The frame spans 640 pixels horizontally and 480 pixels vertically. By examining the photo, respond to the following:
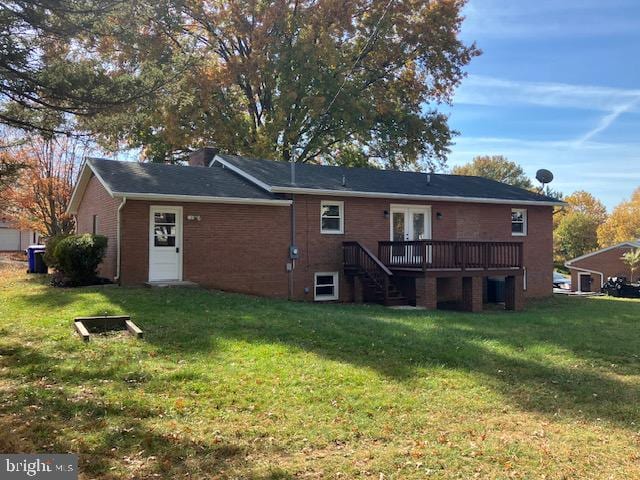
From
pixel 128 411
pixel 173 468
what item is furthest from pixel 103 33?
pixel 173 468

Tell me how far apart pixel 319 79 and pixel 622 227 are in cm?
4944

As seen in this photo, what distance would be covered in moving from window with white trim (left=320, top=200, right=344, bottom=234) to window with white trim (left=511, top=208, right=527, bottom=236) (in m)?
7.88

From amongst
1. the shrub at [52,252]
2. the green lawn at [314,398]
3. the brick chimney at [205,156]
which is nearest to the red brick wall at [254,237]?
the shrub at [52,252]

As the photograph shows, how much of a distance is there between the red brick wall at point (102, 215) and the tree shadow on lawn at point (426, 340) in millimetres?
2866

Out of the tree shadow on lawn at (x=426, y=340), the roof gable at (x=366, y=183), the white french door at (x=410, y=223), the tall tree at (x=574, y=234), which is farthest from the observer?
the tall tree at (x=574, y=234)

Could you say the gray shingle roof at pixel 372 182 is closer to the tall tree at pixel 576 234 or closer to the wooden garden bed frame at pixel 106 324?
the wooden garden bed frame at pixel 106 324

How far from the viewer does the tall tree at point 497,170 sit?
66.3 m

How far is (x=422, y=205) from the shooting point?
1992 centimetres

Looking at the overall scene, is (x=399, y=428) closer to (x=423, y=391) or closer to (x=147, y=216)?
(x=423, y=391)

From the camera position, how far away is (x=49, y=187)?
28609mm

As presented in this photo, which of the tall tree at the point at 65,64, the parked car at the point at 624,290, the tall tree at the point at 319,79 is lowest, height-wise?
the parked car at the point at 624,290

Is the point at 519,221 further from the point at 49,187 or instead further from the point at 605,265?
the point at 605,265

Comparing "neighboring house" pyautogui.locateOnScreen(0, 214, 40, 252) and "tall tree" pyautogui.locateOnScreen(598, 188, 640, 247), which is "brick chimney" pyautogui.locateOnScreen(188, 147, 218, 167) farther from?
"tall tree" pyautogui.locateOnScreen(598, 188, 640, 247)

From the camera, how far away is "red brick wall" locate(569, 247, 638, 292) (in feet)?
137
